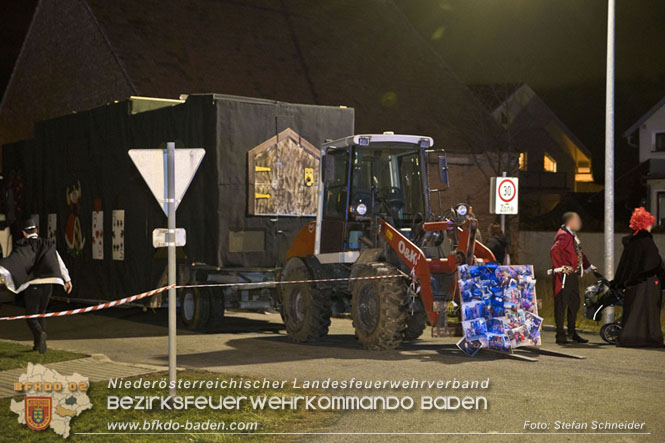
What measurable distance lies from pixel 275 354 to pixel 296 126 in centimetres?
518

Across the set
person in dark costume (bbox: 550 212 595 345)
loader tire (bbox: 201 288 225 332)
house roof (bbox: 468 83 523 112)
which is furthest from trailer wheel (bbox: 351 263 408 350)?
house roof (bbox: 468 83 523 112)

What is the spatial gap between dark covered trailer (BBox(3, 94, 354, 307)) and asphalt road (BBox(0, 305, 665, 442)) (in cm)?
140

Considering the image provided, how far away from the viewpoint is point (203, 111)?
16.9 meters

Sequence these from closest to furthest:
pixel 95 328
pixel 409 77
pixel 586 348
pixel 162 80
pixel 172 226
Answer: pixel 172 226 < pixel 586 348 < pixel 95 328 < pixel 162 80 < pixel 409 77

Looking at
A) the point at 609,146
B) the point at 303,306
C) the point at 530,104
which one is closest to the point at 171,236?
the point at 303,306

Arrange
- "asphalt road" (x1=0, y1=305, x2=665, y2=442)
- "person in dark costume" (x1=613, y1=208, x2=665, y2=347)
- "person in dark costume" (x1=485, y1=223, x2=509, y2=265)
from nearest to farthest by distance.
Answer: "asphalt road" (x1=0, y1=305, x2=665, y2=442)
"person in dark costume" (x1=613, y1=208, x2=665, y2=347)
"person in dark costume" (x1=485, y1=223, x2=509, y2=265)

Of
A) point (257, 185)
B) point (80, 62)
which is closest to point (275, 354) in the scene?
point (257, 185)

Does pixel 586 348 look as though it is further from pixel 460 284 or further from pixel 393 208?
pixel 393 208

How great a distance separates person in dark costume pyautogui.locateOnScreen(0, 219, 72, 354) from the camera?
13805 mm

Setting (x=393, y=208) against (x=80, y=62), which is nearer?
(x=393, y=208)

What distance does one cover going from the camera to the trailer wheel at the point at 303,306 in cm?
1509

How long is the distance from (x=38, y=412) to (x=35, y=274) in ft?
17.8

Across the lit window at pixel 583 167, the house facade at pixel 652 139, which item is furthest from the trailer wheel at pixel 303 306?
the lit window at pixel 583 167

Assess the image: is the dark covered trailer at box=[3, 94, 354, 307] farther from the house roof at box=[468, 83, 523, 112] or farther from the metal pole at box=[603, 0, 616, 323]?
the house roof at box=[468, 83, 523, 112]
